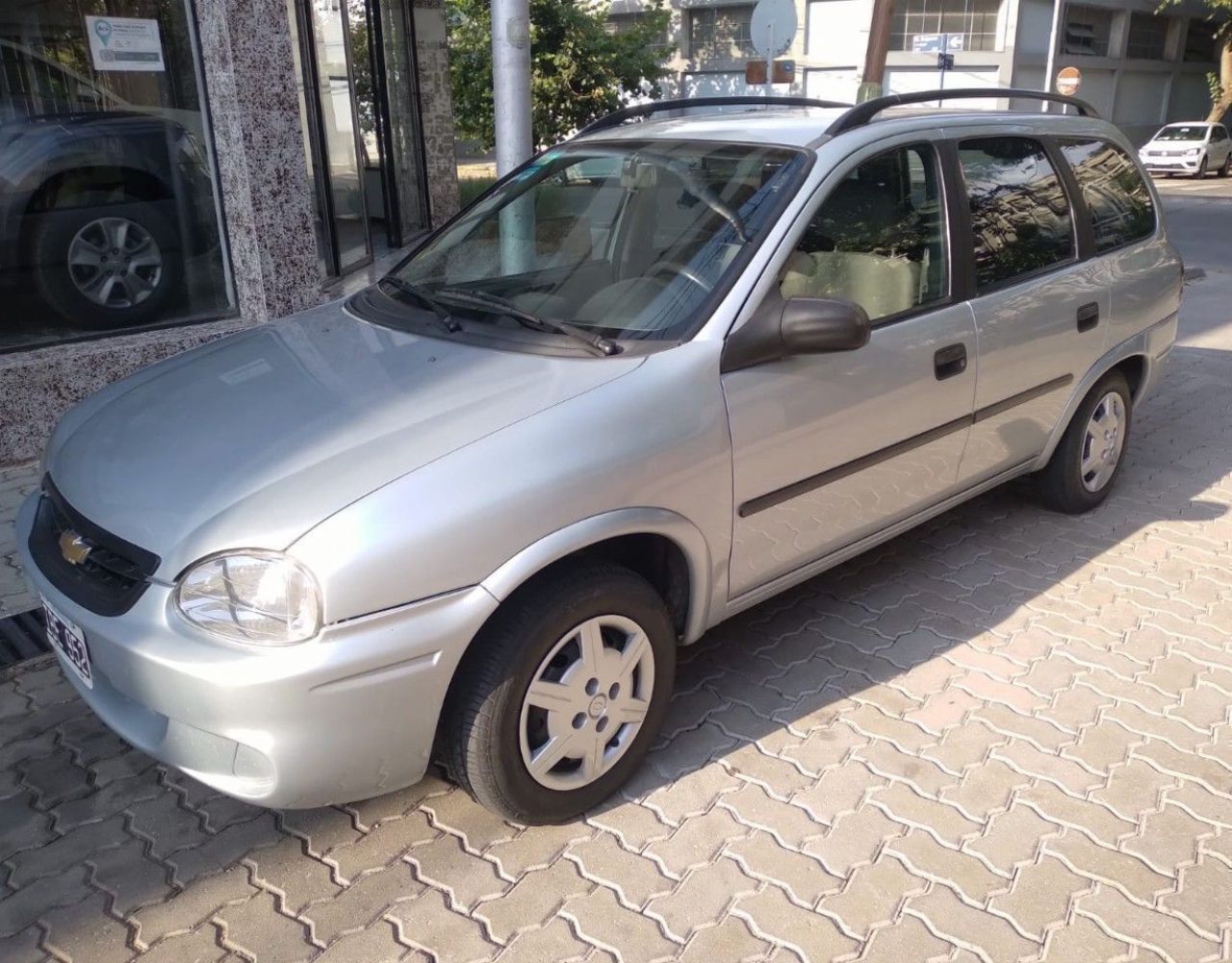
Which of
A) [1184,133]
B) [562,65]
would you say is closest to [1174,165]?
[1184,133]

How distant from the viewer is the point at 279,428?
2668mm

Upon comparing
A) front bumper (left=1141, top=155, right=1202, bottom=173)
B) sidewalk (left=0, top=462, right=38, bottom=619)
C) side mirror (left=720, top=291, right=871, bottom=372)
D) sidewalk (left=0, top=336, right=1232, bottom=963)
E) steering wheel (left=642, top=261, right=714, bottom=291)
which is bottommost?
front bumper (left=1141, top=155, right=1202, bottom=173)

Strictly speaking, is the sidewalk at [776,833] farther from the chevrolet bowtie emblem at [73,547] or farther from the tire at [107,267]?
the tire at [107,267]

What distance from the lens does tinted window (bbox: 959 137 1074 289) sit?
3777 millimetres

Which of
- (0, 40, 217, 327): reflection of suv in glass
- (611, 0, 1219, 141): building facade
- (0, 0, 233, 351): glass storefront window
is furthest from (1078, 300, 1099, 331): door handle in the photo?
(611, 0, 1219, 141): building facade

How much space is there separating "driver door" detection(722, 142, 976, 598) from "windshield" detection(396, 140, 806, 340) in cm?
21

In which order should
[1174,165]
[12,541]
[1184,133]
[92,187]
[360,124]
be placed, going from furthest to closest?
[1184,133] → [1174,165] → [360,124] → [92,187] → [12,541]

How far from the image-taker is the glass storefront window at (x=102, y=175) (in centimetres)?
584

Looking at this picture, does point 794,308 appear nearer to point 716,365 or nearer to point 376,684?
point 716,365

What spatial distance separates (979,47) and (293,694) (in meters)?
34.2

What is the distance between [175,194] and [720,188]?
4.45m

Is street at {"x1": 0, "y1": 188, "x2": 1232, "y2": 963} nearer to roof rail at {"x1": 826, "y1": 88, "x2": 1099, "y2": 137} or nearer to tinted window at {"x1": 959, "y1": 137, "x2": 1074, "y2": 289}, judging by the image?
tinted window at {"x1": 959, "y1": 137, "x2": 1074, "y2": 289}

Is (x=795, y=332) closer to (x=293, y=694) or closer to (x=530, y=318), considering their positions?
(x=530, y=318)

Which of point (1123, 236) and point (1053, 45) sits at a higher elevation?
point (1053, 45)
